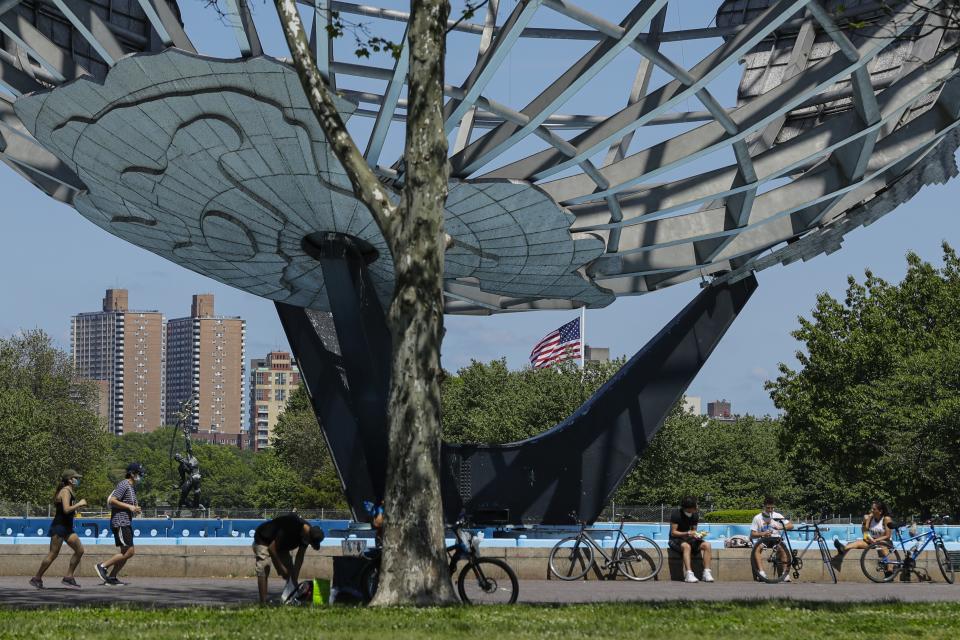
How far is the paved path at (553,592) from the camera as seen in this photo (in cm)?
1672

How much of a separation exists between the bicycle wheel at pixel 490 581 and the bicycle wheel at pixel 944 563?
1050cm

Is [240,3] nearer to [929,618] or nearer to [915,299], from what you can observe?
[929,618]

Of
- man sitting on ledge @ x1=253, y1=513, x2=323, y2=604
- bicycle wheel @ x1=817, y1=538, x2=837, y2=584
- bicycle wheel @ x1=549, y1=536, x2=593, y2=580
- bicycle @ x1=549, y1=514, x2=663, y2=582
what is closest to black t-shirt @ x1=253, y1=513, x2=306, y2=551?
man sitting on ledge @ x1=253, y1=513, x2=323, y2=604

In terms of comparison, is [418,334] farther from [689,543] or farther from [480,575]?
[689,543]

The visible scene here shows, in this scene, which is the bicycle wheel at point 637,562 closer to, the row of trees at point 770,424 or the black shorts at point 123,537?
the black shorts at point 123,537

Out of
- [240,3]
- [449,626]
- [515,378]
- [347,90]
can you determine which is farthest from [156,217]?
[515,378]

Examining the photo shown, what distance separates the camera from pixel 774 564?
73.8 feet

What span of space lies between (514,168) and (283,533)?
9381 mm

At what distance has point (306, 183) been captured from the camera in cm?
2331

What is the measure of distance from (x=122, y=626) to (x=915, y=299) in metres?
50.6

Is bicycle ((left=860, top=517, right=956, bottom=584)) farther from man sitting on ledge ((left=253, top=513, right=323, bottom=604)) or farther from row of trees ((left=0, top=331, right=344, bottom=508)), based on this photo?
row of trees ((left=0, top=331, right=344, bottom=508))

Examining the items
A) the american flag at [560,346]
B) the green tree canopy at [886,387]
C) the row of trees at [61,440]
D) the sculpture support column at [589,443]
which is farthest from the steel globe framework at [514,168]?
the row of trees at [61,440]

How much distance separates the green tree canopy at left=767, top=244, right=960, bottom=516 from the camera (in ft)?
159

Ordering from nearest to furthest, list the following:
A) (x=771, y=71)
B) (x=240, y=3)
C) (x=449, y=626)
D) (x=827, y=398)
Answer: (x=449, y=626) < (x=240, y=3) < (x=771, y=71) < (x=827, y=398)
